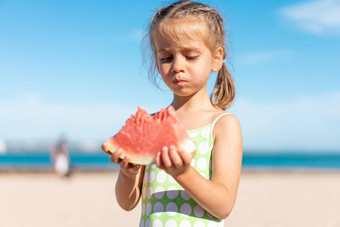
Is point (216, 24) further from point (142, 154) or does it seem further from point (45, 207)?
point (45, 207)

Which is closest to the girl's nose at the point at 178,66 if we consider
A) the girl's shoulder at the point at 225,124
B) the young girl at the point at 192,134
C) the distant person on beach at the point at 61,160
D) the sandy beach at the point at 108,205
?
the young girl at the point at 192,134

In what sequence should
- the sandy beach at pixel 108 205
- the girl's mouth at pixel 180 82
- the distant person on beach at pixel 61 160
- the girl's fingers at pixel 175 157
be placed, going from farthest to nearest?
the distant person on beach at pixel 61 160 → the sandy beach at pixel 108 205 → the girl's mouth at pixel 180 82 → the girl's fingers at pixel 175 157

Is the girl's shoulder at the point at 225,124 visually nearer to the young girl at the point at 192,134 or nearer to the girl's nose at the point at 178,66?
the young girl at the point at 192,134

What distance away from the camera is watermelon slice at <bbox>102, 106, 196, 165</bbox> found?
83.4 inches

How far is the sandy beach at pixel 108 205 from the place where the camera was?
392 inches

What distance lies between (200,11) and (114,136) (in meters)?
0.81

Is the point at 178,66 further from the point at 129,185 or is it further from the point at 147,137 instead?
the point at 129,185

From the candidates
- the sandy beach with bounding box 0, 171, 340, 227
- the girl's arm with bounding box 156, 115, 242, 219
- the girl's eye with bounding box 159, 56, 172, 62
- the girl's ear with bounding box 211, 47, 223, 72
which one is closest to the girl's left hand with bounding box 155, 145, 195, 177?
the girl's arm with bounding box 156, 115, 242, 219

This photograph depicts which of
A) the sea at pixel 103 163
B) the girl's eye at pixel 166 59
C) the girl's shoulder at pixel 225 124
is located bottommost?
the girl's shoulder at pixel 225 124

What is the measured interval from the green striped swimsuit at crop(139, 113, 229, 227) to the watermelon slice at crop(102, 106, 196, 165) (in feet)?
0.67

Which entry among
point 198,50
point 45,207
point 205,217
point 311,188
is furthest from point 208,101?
point 311,188

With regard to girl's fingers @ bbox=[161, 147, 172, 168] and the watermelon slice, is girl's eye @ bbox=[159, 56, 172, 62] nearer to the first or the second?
the watermelon slice

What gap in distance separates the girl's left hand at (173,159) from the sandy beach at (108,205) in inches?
311

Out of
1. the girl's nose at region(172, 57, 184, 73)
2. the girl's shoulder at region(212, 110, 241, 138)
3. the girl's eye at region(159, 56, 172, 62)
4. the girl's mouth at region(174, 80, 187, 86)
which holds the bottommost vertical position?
the girl's shoulder at region(212, 110, 241, 138)
